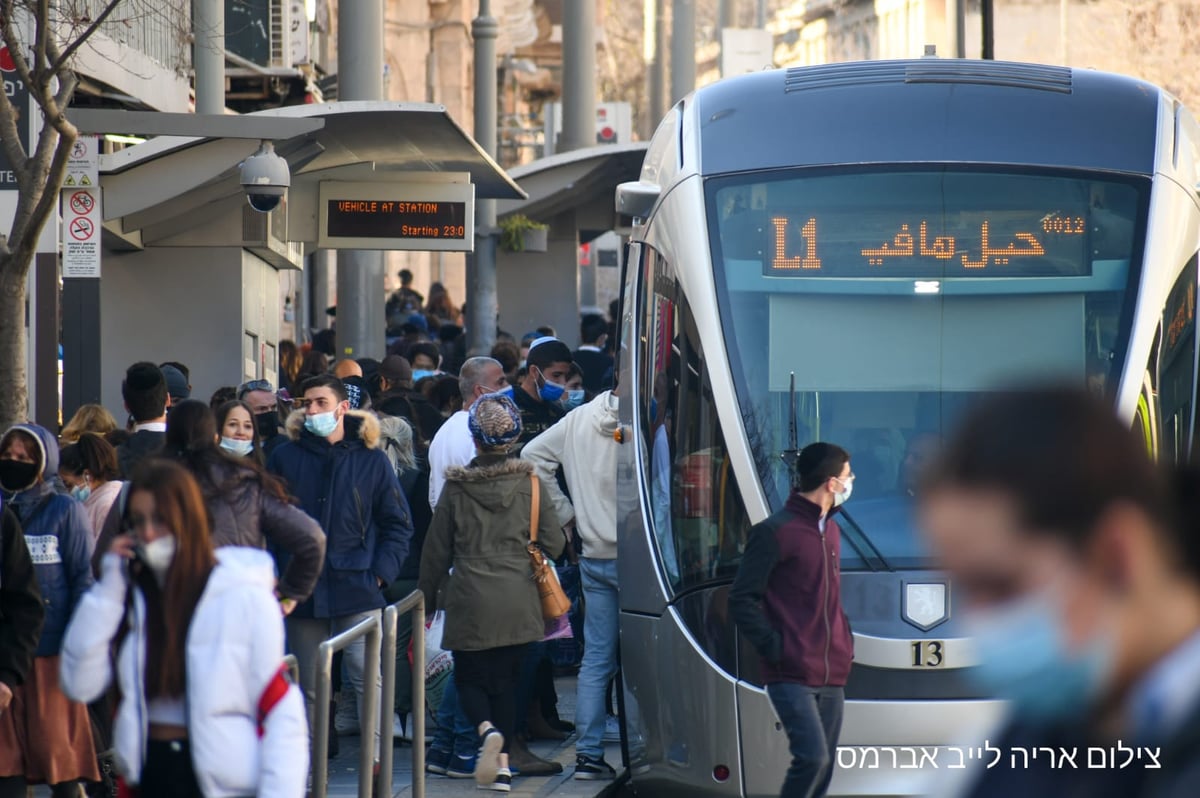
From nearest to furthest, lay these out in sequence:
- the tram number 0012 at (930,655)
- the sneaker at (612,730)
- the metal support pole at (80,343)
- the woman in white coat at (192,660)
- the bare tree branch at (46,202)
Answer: the woman in white coat at (192,660) < the tram number 0012 at (930,655) < the bare tree branch at (46,202) < the metal support pole at (80,343) < the sneaker at (612,730)

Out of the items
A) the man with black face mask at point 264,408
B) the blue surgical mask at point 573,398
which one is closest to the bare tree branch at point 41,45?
the man with black face mask at point 264,408

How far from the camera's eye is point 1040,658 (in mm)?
1822

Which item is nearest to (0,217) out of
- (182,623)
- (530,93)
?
(182,623)

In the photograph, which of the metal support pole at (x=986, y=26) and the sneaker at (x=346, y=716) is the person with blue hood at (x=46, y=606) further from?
the metal support pole at (x=986, y=26)


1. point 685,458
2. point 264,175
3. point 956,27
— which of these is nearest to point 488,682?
point 685,458

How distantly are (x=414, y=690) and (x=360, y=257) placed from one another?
1055 centimetres

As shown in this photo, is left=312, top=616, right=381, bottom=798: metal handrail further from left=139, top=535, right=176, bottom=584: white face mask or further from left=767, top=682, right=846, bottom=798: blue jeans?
left=767, top=682, right=846, bottom=798: blue jeans

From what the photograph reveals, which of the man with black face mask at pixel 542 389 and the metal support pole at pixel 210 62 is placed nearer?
the man with black face mask at pixel 542 389

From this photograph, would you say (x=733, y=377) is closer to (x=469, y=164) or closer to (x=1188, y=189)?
(x=1188, y=189)

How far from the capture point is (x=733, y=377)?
748 centimetres

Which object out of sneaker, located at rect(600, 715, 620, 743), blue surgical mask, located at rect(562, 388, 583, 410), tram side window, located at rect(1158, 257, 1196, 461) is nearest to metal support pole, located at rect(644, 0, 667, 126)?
blue surgical mask, located at rect(562, 388, 583, 410)

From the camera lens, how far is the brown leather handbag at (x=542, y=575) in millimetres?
8445

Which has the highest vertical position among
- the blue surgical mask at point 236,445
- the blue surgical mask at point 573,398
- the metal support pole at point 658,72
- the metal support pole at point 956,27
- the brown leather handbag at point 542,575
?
the metal support pole at point 658,72

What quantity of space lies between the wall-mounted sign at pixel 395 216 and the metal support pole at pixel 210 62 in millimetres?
2336
